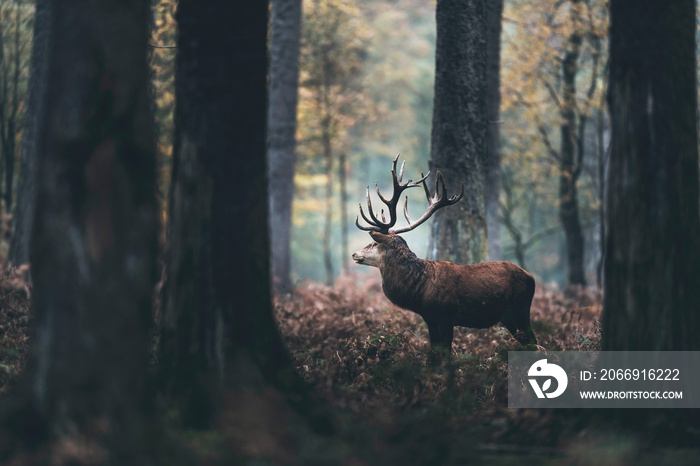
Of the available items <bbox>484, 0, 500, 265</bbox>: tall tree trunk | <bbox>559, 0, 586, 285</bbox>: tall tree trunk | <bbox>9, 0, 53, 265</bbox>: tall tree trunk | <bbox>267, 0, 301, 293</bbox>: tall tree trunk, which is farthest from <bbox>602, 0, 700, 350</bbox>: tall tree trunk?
<bbox>559, 0, 586, 285</bbox>: tall tree trunk

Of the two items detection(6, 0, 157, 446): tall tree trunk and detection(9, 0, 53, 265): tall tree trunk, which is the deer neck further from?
detection(9, 0, 53, 265): tall tree trunk

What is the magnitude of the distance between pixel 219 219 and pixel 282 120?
10.6 metres

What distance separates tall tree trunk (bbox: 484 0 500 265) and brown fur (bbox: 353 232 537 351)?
498 cm

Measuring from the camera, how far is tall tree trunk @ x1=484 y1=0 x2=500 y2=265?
39.3 feet

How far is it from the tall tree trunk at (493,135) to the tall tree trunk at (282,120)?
502cm

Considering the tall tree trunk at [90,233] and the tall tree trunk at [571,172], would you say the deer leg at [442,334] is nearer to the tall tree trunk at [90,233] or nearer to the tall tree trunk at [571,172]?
the tall tree trunk at [90,233]

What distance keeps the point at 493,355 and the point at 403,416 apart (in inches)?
109

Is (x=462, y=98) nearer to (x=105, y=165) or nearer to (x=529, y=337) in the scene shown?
(x=529, y=337)

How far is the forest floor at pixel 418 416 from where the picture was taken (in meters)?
3.52

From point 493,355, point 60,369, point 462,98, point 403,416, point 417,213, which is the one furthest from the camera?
point 417,213

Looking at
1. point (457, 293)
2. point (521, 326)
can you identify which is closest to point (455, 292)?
point (457, 293)

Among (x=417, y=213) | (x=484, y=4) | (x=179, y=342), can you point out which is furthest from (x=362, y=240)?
(x=179, y=342)

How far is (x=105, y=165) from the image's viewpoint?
371 cm

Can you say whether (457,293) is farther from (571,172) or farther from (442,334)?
(571,172)
